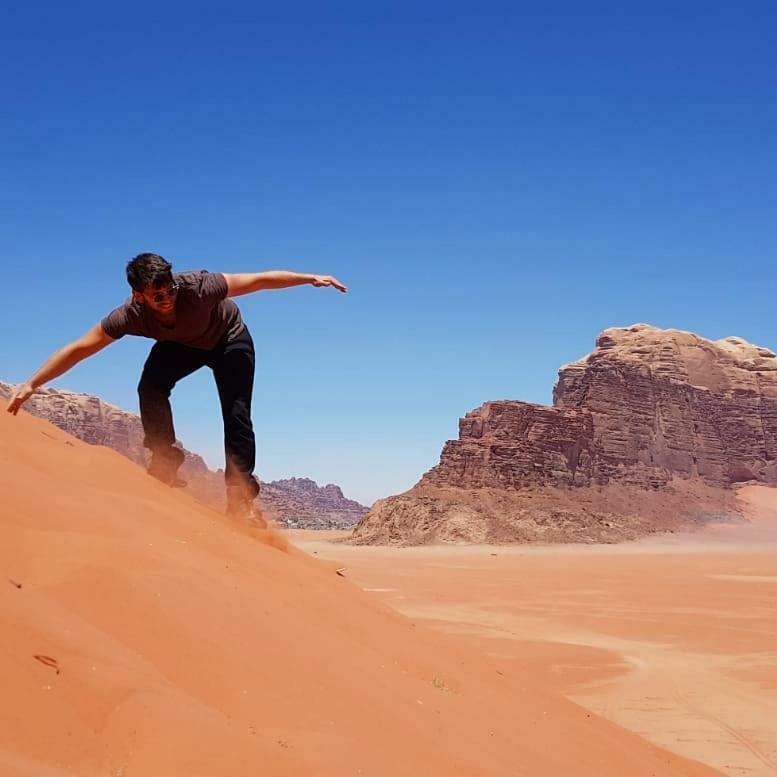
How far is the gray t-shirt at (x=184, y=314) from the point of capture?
16.7 feet

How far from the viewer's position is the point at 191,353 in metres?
5.57

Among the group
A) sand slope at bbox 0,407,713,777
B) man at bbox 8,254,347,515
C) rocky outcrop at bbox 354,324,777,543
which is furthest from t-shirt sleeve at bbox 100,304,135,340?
rocky outcrop at bbox 354,324,777,543

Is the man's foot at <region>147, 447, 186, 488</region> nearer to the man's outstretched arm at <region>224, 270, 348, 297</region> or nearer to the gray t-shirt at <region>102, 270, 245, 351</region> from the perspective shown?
the gray t-shirt at <region>102, 270, 245, 351</region>

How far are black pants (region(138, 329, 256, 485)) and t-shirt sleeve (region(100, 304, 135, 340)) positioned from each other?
383 mm

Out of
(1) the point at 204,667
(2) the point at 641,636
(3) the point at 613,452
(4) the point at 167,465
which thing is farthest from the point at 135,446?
(3) the point at 613,452

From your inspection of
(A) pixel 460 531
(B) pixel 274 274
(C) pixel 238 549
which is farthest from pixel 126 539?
(A) pixel 460 531

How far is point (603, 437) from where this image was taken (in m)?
81.3

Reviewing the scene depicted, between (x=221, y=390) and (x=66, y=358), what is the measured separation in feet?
3.12

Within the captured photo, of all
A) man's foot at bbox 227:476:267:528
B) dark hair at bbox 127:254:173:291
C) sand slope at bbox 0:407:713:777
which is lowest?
sand slope at bbox 0:407:713:777

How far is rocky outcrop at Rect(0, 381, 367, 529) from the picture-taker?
6.52m

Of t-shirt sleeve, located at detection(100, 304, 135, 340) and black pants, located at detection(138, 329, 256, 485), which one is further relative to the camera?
black pants, located at detection(138, 329, 256, 485)

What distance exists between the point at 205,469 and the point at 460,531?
5141 centimetres

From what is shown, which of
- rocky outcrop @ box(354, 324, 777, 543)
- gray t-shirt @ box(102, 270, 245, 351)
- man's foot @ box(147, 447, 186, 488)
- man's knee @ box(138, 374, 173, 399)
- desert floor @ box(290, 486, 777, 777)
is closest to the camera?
gray t-shirt @ box(102, 270, 245, 351)

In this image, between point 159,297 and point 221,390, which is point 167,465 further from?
point 159,297
